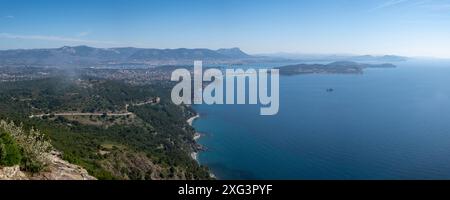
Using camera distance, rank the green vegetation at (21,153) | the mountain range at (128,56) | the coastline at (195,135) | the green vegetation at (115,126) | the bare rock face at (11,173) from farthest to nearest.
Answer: the mountain range at (128,56) < the coastline at (195,135) < the green vegetation at (115,126) < the green vegetation at (21,153) < the bare rock face at (11,173)

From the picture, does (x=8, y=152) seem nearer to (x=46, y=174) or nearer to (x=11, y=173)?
(x=11, y=173)

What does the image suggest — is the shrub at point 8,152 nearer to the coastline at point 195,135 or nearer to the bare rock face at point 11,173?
the bare rock face at point 11,173

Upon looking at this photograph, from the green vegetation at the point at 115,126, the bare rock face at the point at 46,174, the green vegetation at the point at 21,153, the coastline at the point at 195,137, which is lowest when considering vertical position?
the coastline at the point at 195,137

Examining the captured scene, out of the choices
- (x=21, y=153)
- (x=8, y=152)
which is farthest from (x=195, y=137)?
(x=8, y=152)

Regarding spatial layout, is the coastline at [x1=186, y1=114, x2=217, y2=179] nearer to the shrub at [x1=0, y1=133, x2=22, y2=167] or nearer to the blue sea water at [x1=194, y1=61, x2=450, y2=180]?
the blue sea water at [x1=194, y1=61, x2=450, y2=180]

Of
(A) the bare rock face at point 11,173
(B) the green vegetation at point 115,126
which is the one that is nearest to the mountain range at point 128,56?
(B) the green vegetation at point 115,126

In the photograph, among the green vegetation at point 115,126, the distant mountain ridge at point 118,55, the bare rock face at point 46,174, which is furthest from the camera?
the distant mountain ridge at point 118,55
